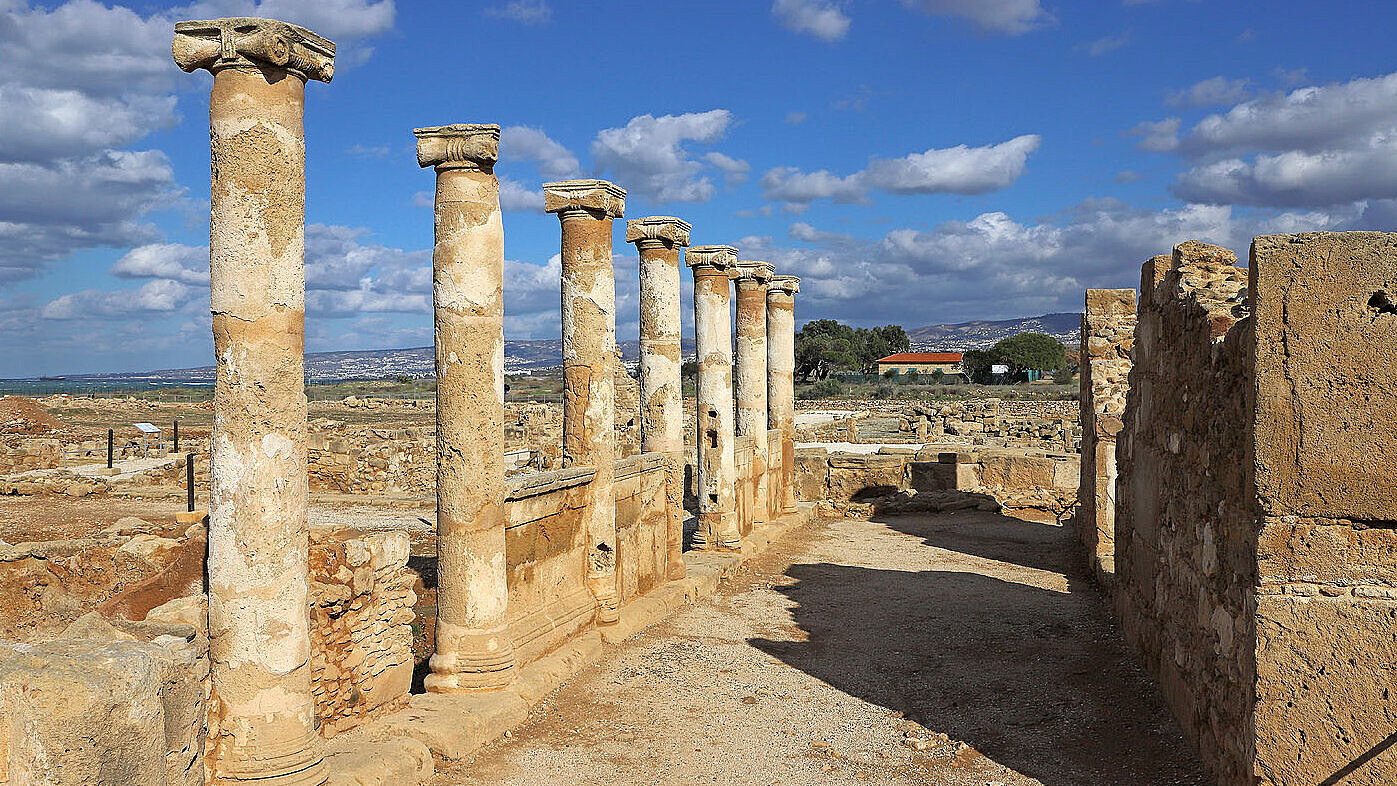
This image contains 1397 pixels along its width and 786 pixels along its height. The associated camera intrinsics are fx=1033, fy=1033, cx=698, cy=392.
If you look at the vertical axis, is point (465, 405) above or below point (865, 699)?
above

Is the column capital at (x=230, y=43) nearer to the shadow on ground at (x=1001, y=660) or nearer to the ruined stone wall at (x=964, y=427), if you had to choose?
the shadow on ground at (x=1001, y=660)

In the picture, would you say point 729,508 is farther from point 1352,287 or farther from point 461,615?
point 1352,287

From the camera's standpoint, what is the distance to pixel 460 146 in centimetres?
752

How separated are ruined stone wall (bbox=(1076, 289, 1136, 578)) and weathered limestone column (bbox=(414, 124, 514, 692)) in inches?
343

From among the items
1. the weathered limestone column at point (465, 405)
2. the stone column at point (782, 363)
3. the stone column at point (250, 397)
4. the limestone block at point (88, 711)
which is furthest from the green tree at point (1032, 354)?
the limestone block at point (88, 711)

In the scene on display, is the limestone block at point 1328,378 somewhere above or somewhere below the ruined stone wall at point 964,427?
above

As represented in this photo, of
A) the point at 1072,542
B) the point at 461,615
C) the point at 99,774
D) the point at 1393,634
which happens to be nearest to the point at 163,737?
the point at 99,774

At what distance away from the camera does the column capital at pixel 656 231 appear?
11.8 meters

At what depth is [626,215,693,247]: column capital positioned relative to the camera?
11.8m

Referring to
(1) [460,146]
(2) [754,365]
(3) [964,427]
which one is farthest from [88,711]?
(3) [964,427]

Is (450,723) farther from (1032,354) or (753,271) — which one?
(1032,354)

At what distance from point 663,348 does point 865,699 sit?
511 centimetres

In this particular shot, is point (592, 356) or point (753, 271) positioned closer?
point (592, 356)

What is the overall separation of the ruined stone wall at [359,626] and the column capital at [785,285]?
1195 cm
